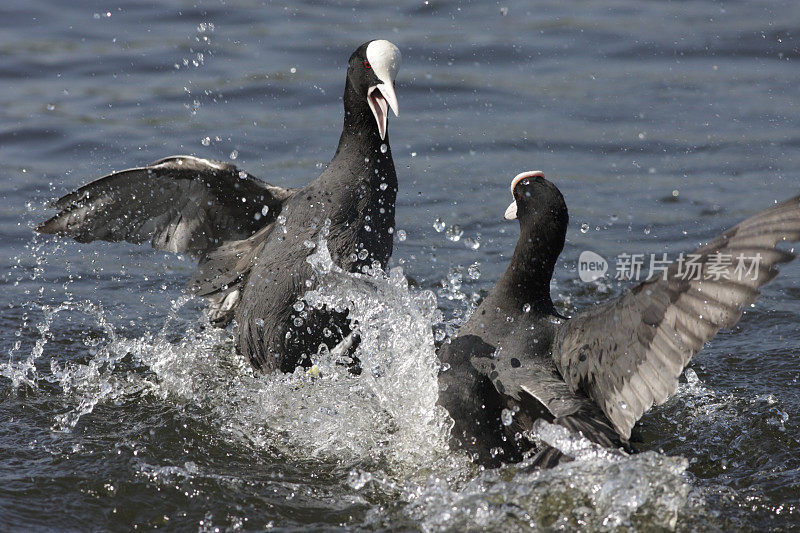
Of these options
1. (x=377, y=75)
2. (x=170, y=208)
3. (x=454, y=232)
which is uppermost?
(x=377, y=75)

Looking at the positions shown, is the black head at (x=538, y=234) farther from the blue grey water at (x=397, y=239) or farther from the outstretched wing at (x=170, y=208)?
the outstretched wing at (x=170, y=208)

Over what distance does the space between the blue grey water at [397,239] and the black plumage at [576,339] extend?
0.51 feet

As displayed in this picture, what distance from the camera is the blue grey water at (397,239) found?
10.5 feet

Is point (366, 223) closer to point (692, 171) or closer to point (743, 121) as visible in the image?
point (692, 171)

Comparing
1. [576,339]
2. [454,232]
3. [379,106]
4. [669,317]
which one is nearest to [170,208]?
[379,106]

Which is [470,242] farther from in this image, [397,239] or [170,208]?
[170,208]

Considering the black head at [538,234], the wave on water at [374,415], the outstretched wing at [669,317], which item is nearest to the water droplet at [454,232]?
the wave on water at [374,415]

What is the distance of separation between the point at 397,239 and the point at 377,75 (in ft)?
6.04

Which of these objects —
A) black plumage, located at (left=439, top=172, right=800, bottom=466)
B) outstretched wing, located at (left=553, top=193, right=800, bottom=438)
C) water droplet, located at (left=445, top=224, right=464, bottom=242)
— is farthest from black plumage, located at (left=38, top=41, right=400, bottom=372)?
water droplet, located at (left=445, top=224, right=464, bottom=242)

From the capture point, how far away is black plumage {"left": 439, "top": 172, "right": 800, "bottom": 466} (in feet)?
9.25

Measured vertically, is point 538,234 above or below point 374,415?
above

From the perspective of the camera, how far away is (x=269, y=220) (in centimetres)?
436

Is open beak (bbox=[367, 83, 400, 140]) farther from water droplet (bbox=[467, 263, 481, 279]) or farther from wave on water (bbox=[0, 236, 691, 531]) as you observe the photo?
water droplet (bbox=[467, 263, 481, 279])

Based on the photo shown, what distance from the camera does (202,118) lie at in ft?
24.2
